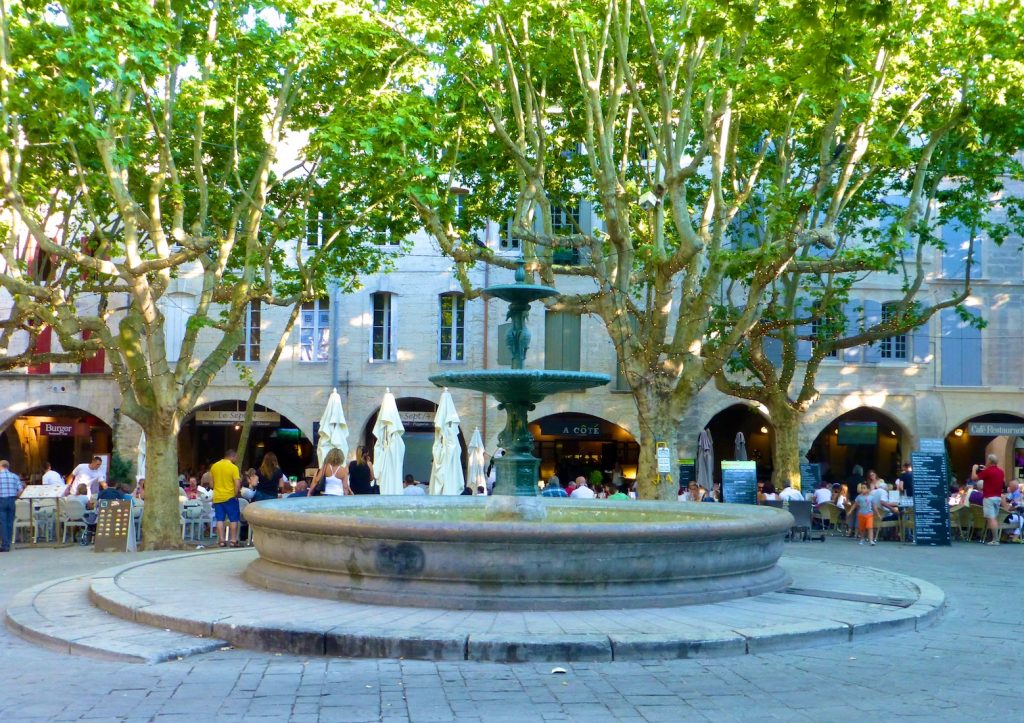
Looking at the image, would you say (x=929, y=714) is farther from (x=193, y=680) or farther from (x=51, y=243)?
(x=51, y=243)

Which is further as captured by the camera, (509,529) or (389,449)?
(389,449)

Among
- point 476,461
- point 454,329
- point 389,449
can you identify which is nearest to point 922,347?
point 454,329

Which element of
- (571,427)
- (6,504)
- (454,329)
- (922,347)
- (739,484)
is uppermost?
(454,329)

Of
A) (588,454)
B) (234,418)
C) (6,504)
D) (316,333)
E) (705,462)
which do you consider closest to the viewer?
(6,504)

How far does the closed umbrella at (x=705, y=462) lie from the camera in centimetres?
2652

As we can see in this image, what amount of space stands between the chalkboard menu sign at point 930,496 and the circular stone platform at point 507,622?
8.77m

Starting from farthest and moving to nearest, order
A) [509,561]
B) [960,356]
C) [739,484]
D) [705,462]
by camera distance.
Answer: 1. [960,356]
2. [705,462]
3. [739,484]
4. [509,561]

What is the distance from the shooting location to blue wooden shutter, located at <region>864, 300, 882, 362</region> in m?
30.3

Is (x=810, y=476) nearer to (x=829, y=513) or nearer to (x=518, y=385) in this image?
(x=829, y=513)

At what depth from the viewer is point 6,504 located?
17188 millimetres

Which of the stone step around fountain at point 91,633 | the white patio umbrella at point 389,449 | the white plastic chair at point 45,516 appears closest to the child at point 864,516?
the white patio umbrella at point 389,449

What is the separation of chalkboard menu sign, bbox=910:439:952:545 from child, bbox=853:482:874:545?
750 mm

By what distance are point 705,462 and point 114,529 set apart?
1454 cm

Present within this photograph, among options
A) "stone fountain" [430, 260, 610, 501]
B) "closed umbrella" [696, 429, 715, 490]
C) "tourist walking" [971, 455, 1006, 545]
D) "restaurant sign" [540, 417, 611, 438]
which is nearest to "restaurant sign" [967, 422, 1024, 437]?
"closed umbrella" [696, 429, 715, 490]
